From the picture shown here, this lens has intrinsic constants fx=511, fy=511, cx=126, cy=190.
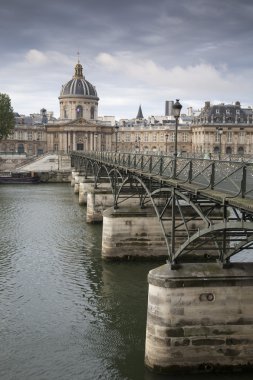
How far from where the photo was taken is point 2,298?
80.8ft

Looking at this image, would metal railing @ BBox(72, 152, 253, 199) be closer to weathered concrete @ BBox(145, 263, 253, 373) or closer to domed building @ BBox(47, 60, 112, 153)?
weathered concrete @ BBox(145, 263, 253, 373)

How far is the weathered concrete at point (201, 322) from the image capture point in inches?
648

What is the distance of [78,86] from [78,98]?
14.4 ft

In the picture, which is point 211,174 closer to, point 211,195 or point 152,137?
point 211,195

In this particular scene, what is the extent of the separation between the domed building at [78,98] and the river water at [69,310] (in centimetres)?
13873

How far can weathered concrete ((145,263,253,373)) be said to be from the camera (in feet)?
54.0

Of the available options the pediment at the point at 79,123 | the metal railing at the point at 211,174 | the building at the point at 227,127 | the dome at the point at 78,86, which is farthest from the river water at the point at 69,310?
the dome at the point at 78,86

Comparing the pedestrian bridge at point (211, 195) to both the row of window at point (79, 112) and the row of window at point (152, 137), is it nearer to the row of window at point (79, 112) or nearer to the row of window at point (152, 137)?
the row of window at point (152, 137)

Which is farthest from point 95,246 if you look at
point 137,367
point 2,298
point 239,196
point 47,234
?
point 239,196

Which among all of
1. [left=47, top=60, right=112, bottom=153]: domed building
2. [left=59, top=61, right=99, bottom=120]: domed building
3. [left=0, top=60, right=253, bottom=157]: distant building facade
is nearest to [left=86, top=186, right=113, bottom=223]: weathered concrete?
[left=0, top=60, right=253, bottom=157]: distant building facade

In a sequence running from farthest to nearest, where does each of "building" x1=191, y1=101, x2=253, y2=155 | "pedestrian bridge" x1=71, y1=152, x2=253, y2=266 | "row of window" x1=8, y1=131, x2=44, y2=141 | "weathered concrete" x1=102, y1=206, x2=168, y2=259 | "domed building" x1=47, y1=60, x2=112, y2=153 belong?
"row of window" x1=8, y1=131, x2=44, y2=141 < "domed building" x1=47, y1=60, x2=112, y2=153 < "building" x1=191, y1=101, x2=253, y2=155 < "weathered concrete" x1=102, y1=206, x2=168, y2=259 < "pedestrian bridge" x1=71, y1=152, x2=253, y2=266

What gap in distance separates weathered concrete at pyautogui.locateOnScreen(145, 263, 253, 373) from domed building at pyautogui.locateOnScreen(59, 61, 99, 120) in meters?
163

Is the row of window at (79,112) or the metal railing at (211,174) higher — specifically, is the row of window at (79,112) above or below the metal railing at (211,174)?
above

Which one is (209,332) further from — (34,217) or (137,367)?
(34,217)
